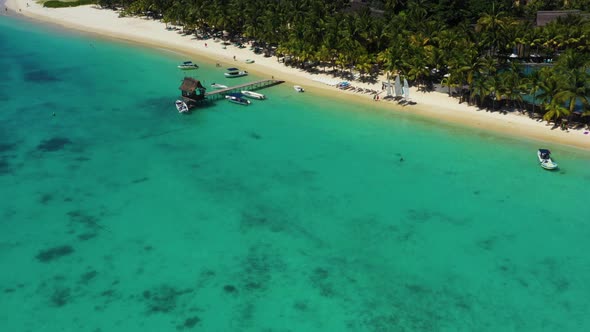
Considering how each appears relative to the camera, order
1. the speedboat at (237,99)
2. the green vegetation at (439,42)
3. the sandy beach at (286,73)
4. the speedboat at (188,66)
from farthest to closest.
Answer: the speedboat at (188,66), the speedboat at (237,99), the green vegetation at (439,42), the sandy beach at (286,73)

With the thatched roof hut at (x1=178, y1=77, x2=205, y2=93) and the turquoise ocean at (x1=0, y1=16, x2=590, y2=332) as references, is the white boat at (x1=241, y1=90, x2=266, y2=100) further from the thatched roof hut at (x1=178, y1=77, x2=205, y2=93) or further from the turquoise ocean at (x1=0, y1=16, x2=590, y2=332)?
the thatched roof hut at (x1=178, y1=77, x2=205, y2=93)

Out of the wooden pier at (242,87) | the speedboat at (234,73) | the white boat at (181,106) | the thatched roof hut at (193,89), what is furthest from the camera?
the speedboat at (234,73)

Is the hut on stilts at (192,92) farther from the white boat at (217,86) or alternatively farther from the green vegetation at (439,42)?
the green vegetation at (439,42)

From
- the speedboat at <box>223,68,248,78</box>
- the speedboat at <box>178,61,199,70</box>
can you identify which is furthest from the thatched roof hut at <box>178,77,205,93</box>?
the speedboat at <box>178,61,199,70</box>

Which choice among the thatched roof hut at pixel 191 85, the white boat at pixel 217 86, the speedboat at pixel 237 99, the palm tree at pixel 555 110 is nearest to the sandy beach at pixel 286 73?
the palm tree at pixel 555 110

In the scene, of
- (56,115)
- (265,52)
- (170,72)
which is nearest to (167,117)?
(56,115)

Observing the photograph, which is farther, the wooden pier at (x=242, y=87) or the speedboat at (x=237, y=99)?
the wooden pier at (x=242, y=87)

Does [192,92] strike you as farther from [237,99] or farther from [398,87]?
[398,87]
